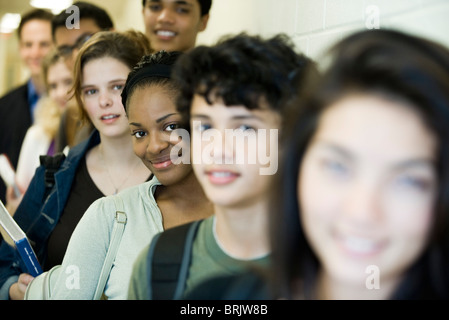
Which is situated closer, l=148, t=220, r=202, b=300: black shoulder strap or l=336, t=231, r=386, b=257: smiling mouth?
l=336, t=231, r=386, b=257: smiling mouth

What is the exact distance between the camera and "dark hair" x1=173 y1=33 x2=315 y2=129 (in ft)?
2.26

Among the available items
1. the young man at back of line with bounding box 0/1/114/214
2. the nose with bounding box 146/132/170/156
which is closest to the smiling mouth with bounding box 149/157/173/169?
the nose with bounding box 146/132/170/156

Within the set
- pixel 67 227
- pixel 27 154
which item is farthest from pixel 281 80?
pixel 27 154

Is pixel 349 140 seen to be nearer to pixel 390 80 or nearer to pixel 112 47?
pixel 390 80

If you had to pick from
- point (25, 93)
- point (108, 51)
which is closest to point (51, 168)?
point (108, 51)

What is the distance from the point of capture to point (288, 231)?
673mm

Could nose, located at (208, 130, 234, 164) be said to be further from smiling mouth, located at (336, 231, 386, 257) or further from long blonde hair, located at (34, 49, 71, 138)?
long blonde hair, located at (34, 49, 71, 138)

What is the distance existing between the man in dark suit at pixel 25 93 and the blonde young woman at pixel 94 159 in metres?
0.43

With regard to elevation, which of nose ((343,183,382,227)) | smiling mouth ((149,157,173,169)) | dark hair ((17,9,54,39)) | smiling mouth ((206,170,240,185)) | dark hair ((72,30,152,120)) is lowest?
nose ((343,183,382,227))

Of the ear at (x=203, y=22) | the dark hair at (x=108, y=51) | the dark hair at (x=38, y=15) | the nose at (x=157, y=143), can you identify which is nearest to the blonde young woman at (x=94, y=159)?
the dark hair at (x=108, y=51)

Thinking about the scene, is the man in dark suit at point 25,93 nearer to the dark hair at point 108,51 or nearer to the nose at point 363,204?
the dark hair at point 108,51

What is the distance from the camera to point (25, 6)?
2.29 m

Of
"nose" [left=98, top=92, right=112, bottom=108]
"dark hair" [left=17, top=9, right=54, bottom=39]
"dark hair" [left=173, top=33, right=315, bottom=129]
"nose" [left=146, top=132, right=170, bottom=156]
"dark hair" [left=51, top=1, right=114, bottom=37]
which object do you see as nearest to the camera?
"dark hair" [left=173, top=33, right=315, bottom=129]

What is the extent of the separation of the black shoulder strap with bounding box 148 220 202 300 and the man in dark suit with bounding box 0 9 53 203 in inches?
29.7
